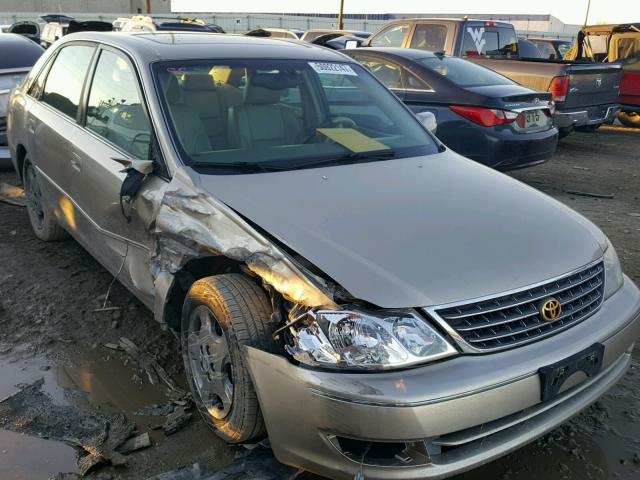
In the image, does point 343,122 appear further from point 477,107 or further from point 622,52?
point 622,52

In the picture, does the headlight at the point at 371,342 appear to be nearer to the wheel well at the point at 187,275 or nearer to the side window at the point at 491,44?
the wheel well at the point at 187,275

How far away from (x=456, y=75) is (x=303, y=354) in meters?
5.84

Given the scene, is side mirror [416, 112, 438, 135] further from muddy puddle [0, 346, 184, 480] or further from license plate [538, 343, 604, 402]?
muddy puddle [0, 346, 184, 480]

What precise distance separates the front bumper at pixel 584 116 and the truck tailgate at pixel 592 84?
0.25 ft

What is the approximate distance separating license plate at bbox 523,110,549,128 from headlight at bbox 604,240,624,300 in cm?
416

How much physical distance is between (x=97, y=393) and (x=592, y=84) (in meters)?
8.63

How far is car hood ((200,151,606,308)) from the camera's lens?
2.21 meters

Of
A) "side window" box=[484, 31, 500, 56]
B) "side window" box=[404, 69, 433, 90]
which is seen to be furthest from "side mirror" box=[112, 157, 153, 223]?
"side window" box=[484, 31, 500, 56]

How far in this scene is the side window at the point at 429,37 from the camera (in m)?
9.83

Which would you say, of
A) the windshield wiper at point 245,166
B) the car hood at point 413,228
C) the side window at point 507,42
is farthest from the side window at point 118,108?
the side window at point 507,42

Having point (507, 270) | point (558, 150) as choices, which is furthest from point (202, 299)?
point (558, 150)

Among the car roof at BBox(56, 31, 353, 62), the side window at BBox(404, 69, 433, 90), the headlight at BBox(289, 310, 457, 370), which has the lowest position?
the headlight at BBox(289, 310, 457, 370)

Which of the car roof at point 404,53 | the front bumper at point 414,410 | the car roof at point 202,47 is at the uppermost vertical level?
the car roof at point 202,47

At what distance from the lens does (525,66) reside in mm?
9289
